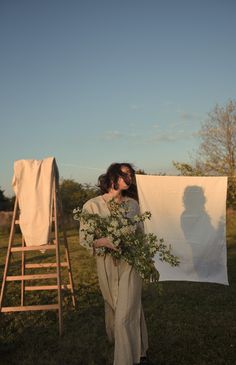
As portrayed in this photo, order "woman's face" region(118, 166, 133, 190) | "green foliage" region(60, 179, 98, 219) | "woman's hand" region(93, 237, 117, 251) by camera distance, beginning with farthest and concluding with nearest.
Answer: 1. "green foliage" region(60, 179, 98, 219)
2. "woman's face" region(118, 166, 133, 190)
3. "woman's hand" region(93, 237, 117, 251)

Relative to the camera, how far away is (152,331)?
5500 mm

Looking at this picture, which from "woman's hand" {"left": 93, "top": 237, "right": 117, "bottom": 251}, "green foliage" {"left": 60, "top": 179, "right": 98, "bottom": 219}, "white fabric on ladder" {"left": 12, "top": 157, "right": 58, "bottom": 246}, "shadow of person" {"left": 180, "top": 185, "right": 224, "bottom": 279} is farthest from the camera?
"green foliage" {"left": 60, "top": 179, "right": 98, "bottom": 219}

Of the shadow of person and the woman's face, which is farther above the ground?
the woman's face

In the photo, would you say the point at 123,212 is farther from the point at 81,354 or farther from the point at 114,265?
the point at 81,354

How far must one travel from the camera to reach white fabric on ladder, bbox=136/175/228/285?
299 inches

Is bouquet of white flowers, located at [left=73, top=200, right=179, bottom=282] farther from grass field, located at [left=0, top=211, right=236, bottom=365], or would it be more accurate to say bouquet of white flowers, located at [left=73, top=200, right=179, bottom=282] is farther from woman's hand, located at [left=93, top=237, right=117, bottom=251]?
grass field, located at [left=0, top=211, right=236, bottom=365]

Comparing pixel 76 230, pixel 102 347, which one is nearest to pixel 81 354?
pixel 102 347

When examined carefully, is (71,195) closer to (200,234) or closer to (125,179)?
(200,234)

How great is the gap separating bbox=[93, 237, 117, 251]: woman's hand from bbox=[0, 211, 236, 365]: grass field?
2.30 feet

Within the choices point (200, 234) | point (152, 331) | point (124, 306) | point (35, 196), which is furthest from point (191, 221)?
point (124, 306)

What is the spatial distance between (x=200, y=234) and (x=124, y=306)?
3869 mm

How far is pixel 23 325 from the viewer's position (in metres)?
5.96

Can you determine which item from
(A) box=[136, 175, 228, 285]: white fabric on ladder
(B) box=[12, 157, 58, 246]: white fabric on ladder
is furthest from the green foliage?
(B) box=[12, 157, 58, 246]: white fabric on ladder

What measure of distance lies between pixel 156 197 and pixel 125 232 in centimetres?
393
